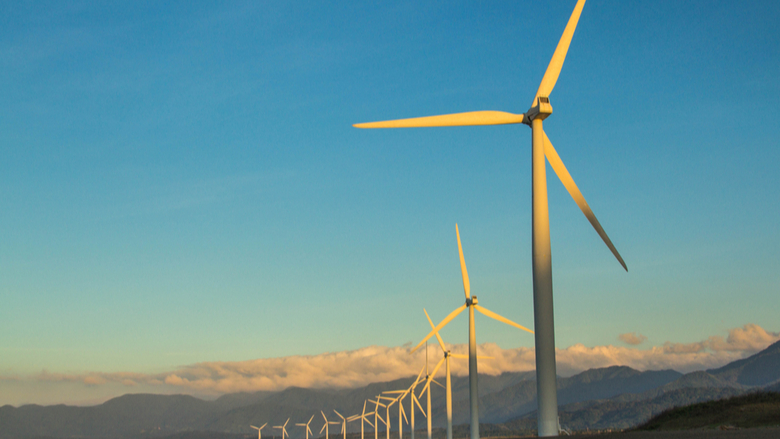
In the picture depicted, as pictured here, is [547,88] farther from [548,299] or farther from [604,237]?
[548,299]

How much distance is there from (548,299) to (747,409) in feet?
256

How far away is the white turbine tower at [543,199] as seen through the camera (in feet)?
104

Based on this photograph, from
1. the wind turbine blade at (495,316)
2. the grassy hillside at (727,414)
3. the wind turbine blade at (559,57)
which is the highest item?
the wind turbine blade at (559,57)

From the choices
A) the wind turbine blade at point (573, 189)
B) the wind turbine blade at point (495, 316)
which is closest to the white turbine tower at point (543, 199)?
the wind turbine blade at point (573, 189)

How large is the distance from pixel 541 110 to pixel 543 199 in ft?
18.9

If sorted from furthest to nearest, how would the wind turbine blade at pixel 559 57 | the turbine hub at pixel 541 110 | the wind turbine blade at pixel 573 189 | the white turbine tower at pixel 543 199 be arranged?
the wind turbine blade at pixel 559 57 → the wind turbine blade at pixel 573 189 → the turbine hub at pixel 541 110 → the white turbine tower at pixel 543 199

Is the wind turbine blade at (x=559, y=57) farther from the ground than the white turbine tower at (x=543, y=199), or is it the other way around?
the wind turbine blade at (x=559, y=57)

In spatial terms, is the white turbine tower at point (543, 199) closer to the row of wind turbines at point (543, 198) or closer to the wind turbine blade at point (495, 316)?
the row of wind turbines at point (543, 198)

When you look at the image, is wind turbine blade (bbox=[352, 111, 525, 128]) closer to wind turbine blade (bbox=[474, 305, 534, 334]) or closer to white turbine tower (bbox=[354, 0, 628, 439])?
white turbine tower (bbox=[354, 0, 628, 439])

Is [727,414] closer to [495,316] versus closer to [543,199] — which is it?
[495,316]

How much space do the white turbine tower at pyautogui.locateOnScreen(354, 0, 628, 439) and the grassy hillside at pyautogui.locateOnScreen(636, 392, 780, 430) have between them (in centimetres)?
5552

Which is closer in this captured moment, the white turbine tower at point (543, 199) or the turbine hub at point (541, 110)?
the white turbine tower at point (543, 199)

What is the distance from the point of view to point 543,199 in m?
34.2

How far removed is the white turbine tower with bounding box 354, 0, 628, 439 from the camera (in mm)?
31594
